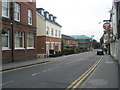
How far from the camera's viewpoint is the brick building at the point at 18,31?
21703 millimetres

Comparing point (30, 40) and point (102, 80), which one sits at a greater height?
point (30, 40)

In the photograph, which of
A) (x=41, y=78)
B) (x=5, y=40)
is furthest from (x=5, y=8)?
(x=41, y=78)

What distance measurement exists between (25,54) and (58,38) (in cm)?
2180

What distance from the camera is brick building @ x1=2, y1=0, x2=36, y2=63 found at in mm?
21703

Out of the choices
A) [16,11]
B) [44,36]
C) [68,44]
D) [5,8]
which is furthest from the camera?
[68,44]

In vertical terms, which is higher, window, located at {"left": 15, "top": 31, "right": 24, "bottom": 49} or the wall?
the wall

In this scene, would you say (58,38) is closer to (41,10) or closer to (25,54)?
(41,10)

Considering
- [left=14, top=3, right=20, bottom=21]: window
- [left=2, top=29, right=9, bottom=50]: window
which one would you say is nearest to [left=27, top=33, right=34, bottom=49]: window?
[left=14, top=3, right=20, bottom=21]: window

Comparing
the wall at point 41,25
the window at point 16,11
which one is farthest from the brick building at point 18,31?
the wall at point 41,25

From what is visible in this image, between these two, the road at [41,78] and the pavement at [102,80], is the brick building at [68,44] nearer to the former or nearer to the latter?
the road at [41,78]

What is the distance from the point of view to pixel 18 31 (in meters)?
25.1

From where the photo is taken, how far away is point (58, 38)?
47.7 meters

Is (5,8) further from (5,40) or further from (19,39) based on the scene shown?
(19,39)

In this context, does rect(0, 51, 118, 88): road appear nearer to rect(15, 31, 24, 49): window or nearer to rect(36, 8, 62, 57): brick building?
rect(15, 31, 24, 49): window
